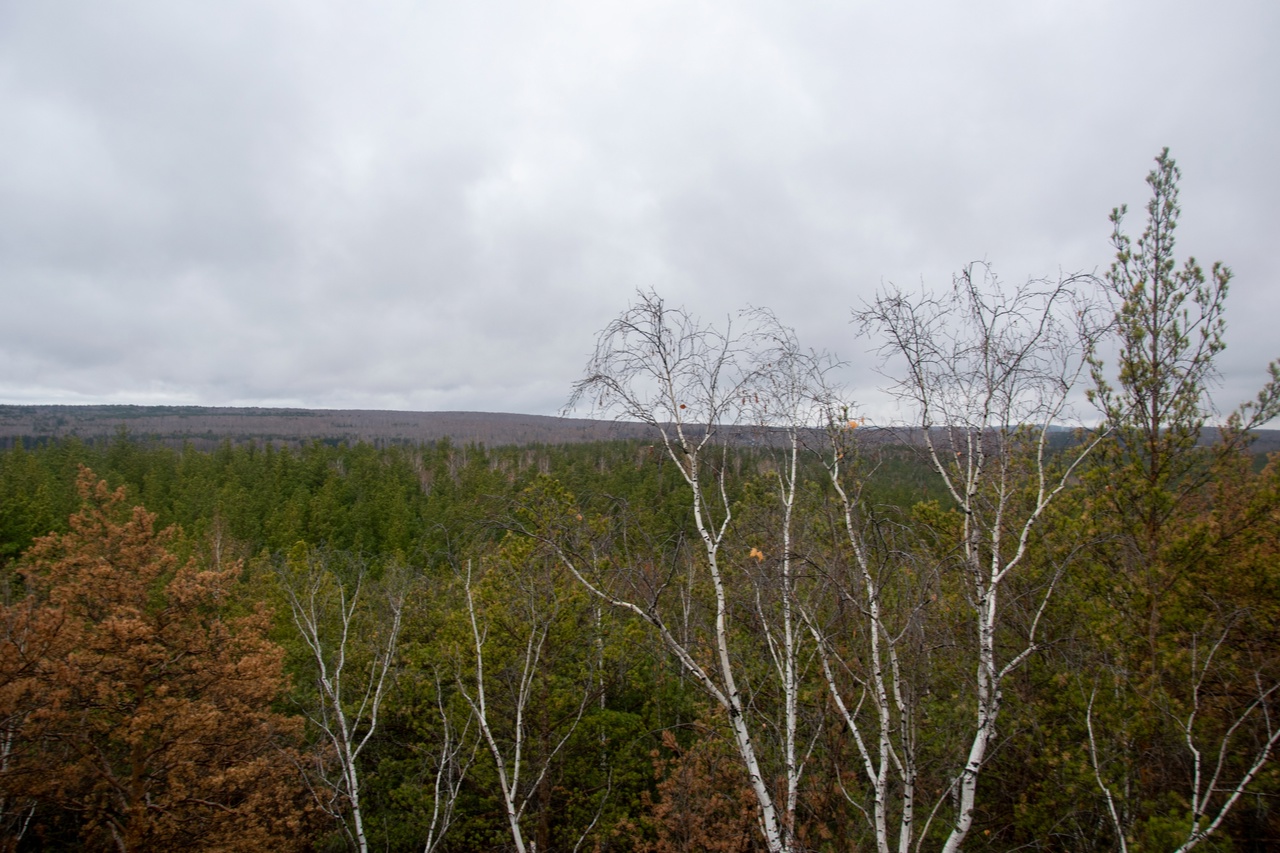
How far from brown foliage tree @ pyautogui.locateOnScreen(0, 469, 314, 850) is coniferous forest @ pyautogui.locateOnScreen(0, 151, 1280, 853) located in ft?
0.19

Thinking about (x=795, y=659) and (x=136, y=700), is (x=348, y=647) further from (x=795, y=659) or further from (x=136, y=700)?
(x=795, y=659)

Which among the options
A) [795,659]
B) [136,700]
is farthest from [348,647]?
[795,659]

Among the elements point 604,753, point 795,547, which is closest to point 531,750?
point 604,753

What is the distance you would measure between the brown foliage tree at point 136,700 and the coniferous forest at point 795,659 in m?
0.06

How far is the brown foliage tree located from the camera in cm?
891

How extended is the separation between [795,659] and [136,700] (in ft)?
34.3

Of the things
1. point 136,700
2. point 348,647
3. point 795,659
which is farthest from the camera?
point 348,647

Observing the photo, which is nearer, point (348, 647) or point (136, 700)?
point (136, 700)

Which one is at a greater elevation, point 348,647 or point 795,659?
point 795,659

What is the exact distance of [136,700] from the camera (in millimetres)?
9688

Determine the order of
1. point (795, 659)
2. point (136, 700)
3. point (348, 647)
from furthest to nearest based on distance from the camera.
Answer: point (348, 647) → point (136, 700) → point (795, 659)

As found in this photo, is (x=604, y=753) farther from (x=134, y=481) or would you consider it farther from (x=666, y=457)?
(x=134, y=481)

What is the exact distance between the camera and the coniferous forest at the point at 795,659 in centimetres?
582

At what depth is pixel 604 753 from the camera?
13.4 m
